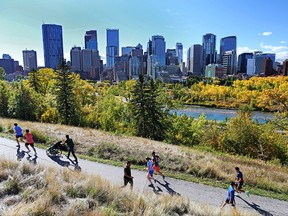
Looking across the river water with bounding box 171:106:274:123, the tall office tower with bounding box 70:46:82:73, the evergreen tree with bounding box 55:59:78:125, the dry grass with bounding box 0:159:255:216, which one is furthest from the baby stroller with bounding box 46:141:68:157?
the tall office tower with bounding box 70:46:82:73

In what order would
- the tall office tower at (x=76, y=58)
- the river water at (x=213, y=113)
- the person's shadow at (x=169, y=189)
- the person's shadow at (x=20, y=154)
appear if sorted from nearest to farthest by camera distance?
the person's shadow at (x=169, y=189) < the person's shadow at (x=20, y=154) < the river water at (x=213, y=113) < the tall office tower at (x=76, y=58)

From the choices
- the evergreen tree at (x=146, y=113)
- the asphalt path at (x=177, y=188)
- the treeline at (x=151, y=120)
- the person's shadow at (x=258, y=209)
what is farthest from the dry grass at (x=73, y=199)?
the evergreen tree at (x=146, y=113)

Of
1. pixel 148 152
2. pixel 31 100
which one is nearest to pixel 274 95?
pixel 148 152

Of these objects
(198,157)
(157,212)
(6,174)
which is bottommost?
(198,157)

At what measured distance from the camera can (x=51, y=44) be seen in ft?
585

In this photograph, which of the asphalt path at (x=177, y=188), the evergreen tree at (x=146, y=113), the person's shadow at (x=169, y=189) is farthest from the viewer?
the evergreen tree at (x=146, y=113)

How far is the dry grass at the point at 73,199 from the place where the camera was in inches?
226

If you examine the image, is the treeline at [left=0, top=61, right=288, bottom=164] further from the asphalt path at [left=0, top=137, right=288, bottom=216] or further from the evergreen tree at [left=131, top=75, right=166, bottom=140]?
the asphalt path at [left=0, top=137, right=288, bottom=216]

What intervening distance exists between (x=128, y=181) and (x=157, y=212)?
10.9ft

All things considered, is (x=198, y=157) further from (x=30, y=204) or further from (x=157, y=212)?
(x=30, y=204)

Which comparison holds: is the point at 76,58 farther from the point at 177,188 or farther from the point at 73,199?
the point at 73,199

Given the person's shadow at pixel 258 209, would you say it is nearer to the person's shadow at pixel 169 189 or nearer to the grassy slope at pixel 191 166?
the grassy slope at pixel 191 166

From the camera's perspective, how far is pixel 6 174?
748 cm

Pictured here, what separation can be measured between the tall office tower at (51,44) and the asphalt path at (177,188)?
17661 cm
